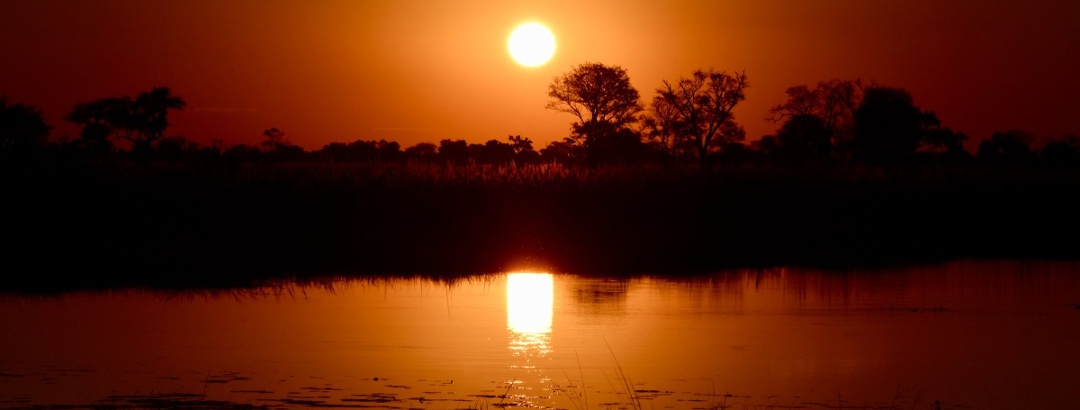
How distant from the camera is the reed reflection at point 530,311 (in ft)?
38.9

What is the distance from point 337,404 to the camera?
8.80 metres

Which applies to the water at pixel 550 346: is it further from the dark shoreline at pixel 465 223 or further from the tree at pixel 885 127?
the tree at pixel 885 127

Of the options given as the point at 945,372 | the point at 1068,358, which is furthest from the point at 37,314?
the point at 1068,358

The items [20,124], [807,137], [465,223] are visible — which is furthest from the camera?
[807,137]

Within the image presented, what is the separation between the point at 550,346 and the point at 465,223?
14.0m

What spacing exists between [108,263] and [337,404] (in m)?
12.5

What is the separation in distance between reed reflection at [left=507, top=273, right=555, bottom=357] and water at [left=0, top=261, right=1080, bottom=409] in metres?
0.06

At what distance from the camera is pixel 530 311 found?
14.7 meters

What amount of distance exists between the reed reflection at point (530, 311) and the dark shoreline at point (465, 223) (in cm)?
159

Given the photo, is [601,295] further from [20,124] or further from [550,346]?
[20,124]

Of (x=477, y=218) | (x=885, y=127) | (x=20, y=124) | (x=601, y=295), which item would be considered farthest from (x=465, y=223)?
(x=885, y=127)

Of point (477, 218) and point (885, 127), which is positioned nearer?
point (477, 218)

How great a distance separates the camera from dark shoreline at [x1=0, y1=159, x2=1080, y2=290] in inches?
827

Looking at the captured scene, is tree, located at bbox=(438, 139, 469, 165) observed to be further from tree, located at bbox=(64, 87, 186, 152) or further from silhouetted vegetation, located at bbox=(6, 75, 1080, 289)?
silhouetted vegetation, located at bbox=(6, 75, 1080, 289)
